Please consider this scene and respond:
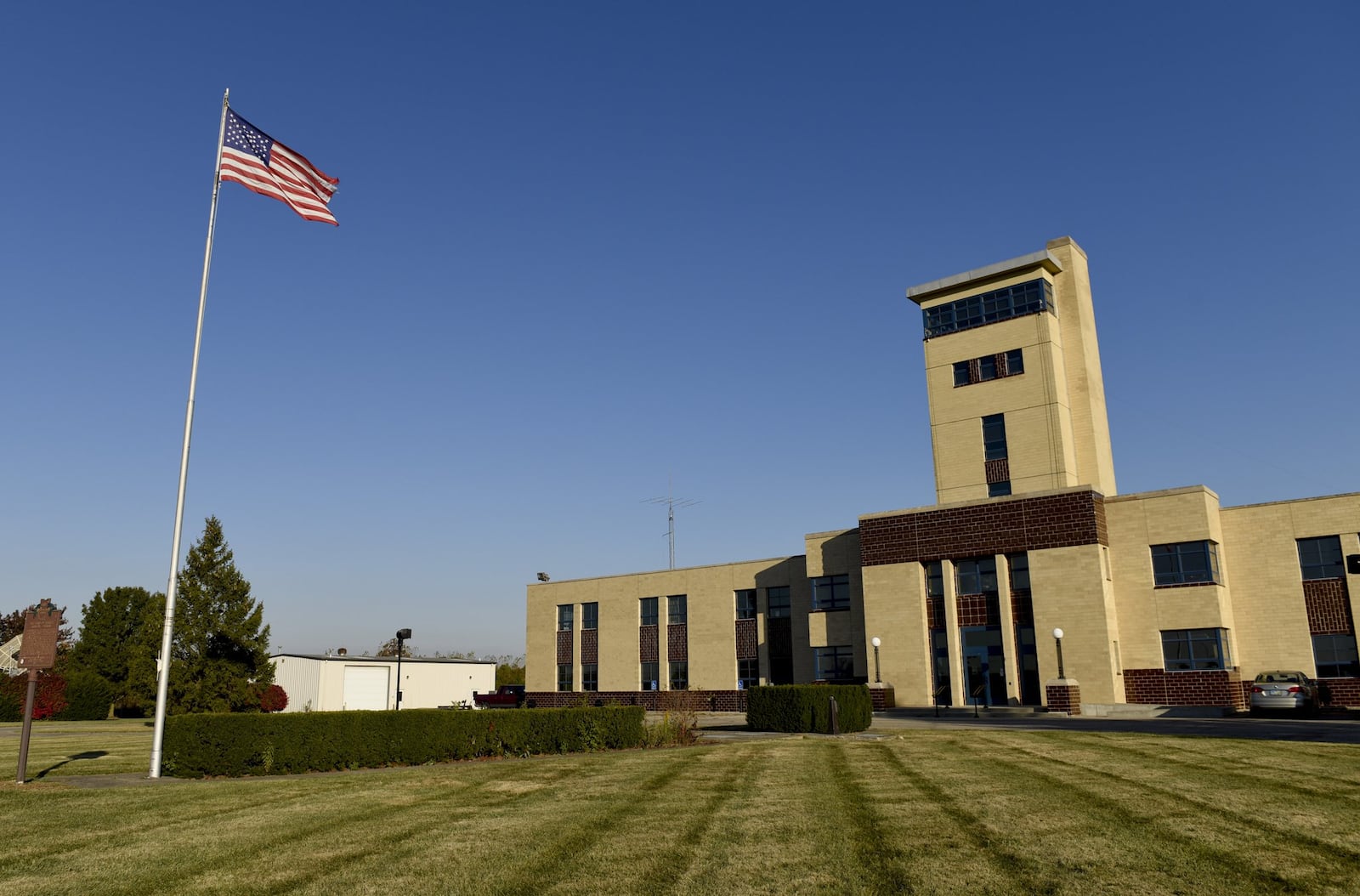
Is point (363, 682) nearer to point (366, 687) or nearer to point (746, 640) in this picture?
point (366, 687)

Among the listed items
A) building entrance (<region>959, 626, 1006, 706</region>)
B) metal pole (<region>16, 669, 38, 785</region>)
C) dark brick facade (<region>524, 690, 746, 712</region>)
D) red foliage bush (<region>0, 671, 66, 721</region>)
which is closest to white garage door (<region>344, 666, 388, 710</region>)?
dark brick facade (<region>524, 690, 746, 712</region>)

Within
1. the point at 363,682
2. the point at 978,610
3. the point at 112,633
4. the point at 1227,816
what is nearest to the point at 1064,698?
the point at 978,610

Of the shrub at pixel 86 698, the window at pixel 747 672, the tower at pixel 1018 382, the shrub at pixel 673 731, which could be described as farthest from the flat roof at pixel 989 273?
the shrub at pixel 86 698

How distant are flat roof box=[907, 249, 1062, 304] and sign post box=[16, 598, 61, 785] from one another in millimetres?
44769

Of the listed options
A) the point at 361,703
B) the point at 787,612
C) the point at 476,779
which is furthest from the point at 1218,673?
the point at 361,703

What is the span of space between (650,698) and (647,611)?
5.40m

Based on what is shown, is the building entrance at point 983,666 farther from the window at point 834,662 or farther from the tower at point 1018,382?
the tower at point 1018,382

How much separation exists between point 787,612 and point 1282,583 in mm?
23878

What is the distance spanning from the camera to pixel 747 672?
54.0m

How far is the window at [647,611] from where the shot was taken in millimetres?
59156

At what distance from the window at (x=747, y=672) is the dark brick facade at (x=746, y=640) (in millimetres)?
286

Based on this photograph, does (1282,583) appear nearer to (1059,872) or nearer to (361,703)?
(1059,872)

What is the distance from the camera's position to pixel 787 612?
53000 millimetres

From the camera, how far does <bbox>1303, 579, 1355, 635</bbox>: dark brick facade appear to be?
122ft
